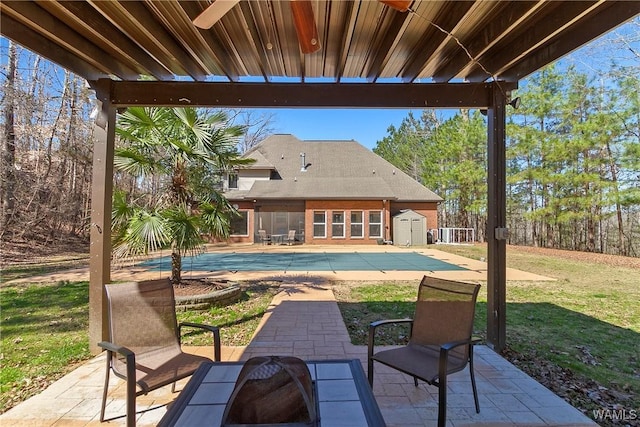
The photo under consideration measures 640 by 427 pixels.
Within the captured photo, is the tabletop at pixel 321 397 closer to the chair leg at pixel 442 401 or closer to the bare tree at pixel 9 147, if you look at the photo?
the chair leg at pixel 442 401

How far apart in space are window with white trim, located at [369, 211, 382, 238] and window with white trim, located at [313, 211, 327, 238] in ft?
9.08

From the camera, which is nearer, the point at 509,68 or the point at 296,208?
the point at 509,68

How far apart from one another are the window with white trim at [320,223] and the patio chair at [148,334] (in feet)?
56.4

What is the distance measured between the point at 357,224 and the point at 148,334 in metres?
17.7

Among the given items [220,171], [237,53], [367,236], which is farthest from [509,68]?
[367,236]

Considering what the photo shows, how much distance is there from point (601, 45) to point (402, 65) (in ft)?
34.4

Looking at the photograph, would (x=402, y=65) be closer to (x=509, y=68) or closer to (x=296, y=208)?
(x=509, y=68)

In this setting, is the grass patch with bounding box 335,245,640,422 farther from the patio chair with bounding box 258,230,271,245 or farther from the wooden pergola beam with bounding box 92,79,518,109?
the patio chair with bounding box 258,230,271,245

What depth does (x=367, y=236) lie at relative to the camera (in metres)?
20.0

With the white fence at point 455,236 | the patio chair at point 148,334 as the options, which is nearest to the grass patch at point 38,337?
the patio chair at point 148,334

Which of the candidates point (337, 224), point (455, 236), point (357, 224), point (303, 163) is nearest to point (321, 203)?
point (337, 224)

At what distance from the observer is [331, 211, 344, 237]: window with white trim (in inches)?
792

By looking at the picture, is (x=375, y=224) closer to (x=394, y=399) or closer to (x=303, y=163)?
(x=303, y=163)

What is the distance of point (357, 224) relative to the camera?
792 inches
